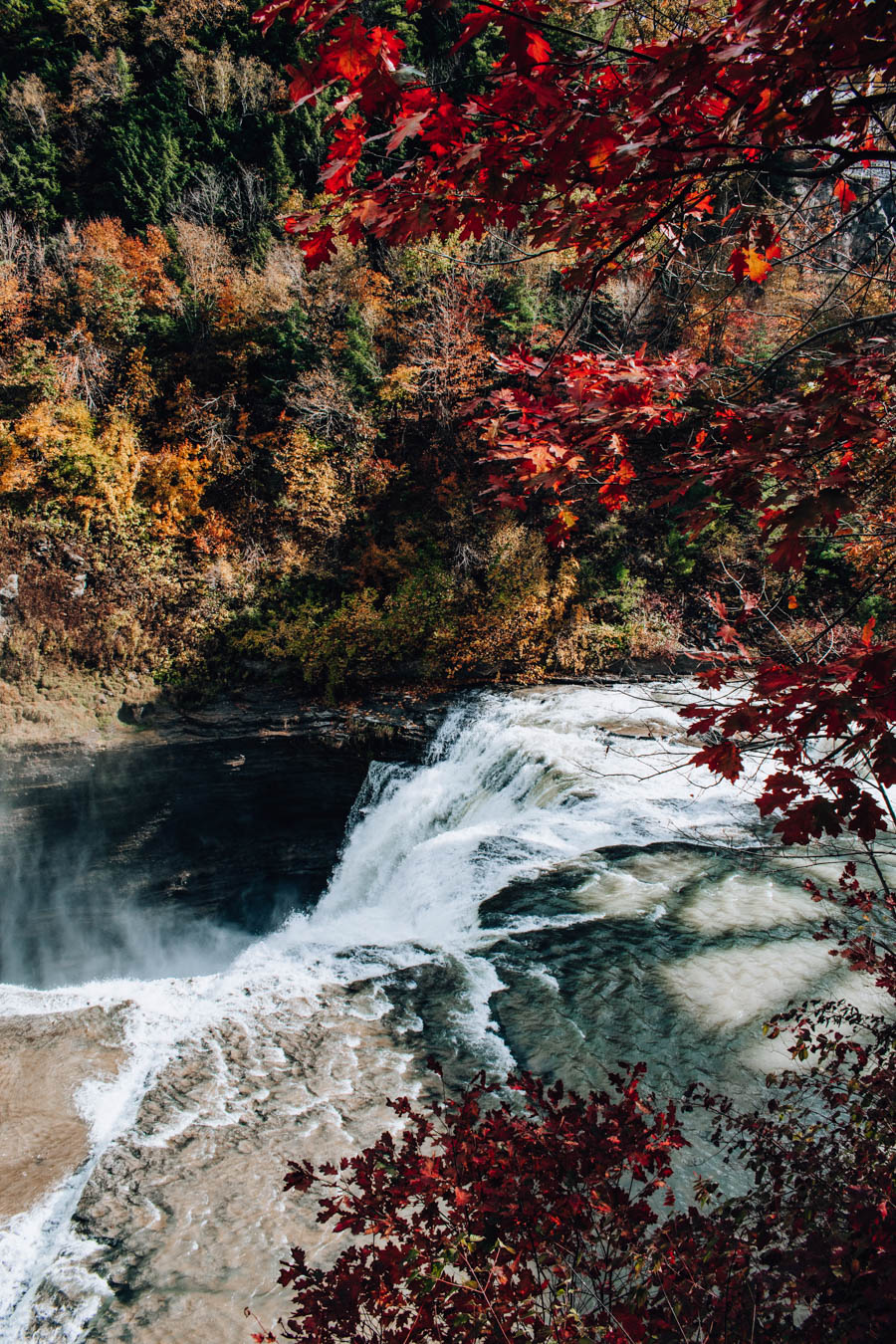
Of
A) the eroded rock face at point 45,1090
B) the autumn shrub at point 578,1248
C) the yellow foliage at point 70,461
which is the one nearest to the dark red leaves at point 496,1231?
the autumn shrub at point 578,1248

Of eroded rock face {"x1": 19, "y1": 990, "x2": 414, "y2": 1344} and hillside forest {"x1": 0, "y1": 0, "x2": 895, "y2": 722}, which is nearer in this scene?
eroded rock face {"x1": 19, "y1": 990, "x2": 414, "y2": 1344}

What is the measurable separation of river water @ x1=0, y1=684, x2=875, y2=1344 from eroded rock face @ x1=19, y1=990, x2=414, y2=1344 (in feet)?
0.04

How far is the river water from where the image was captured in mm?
3561

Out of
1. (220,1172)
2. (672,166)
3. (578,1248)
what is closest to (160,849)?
(220,1172)

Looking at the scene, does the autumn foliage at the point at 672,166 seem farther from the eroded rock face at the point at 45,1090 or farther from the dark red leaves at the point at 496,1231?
the eroded rock face at the point at 45,1090

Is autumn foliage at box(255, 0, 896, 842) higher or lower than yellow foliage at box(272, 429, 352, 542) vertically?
lower

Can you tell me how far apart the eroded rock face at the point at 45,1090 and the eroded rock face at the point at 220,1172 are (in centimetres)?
35

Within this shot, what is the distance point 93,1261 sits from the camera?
11.5 feet

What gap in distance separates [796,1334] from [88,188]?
26.3 m

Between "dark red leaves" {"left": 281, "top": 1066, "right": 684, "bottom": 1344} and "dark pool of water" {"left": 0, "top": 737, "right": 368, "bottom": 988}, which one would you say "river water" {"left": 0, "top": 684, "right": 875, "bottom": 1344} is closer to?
"dark pool of water" {"left": 0, "top": 737, "right": 368, "bottom": 988}

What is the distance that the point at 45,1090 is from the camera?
15.0 feet

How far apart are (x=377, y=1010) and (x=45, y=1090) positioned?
7.70ft

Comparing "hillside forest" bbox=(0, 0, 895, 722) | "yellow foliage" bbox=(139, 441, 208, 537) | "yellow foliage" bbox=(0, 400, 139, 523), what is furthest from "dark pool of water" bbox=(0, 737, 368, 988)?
"yellow foliage" bbox=(0, 400, 139, 523)

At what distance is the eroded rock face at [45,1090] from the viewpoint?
159 inches
